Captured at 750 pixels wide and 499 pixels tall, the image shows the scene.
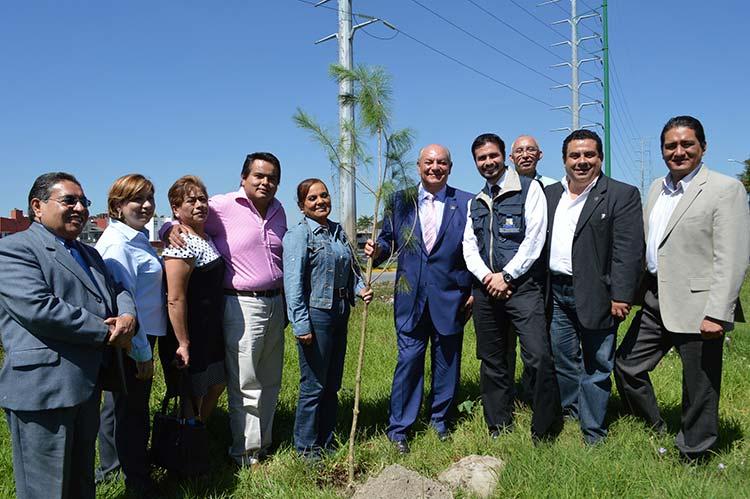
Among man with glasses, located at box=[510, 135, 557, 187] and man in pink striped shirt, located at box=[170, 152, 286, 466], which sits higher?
man with glasses, located at box=[510, 135, 557, 187]

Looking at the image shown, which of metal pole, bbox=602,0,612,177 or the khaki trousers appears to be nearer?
the khaki trousers

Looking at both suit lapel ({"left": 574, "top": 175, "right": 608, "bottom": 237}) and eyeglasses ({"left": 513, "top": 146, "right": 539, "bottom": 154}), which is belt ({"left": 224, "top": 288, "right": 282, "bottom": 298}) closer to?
suit lapel ({"left": 574, "top": 175, "right": 608, "bottom": 237})

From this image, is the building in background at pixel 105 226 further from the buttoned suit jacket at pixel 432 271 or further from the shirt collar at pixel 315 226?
the buttoned suit jacket at pixel 432 271

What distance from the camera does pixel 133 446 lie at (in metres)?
3.42

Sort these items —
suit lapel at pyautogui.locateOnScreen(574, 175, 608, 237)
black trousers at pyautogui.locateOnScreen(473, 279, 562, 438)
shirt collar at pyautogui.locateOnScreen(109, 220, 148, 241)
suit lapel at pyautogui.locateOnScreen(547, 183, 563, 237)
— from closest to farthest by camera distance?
shirt collar at pyautogui.locateOnScreen(109, 220, 148, 241) → suit lapel at pyautogui.locateOnScreen(574, 175, 608, 237) → black trousers at pyautogui.locateOnScreen(473, 279, 562, 438) → suit lapel at pyautogui.locateOnScreen(547, 183, 563, 237)

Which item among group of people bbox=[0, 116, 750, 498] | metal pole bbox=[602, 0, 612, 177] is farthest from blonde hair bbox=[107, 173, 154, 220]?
metal pole bbox=[602, 0, 612, 177]

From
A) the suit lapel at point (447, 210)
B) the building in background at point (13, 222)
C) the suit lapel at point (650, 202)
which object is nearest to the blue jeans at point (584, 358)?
the suit lapel at point (650, 202)

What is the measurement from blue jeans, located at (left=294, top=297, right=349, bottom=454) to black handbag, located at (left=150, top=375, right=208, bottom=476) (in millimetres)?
691

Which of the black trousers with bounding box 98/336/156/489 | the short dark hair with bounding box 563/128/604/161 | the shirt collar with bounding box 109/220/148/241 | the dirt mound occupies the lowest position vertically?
the dirt mound

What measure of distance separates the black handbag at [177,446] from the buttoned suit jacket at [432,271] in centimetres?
163

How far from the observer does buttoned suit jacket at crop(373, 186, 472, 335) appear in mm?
4207

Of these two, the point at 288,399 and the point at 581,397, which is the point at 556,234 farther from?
the point at 288,399

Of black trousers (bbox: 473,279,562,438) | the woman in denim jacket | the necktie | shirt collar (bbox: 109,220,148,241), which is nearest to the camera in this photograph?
shirt collar (bbox: 109,220,148,241)

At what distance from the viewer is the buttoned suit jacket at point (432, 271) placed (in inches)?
166
